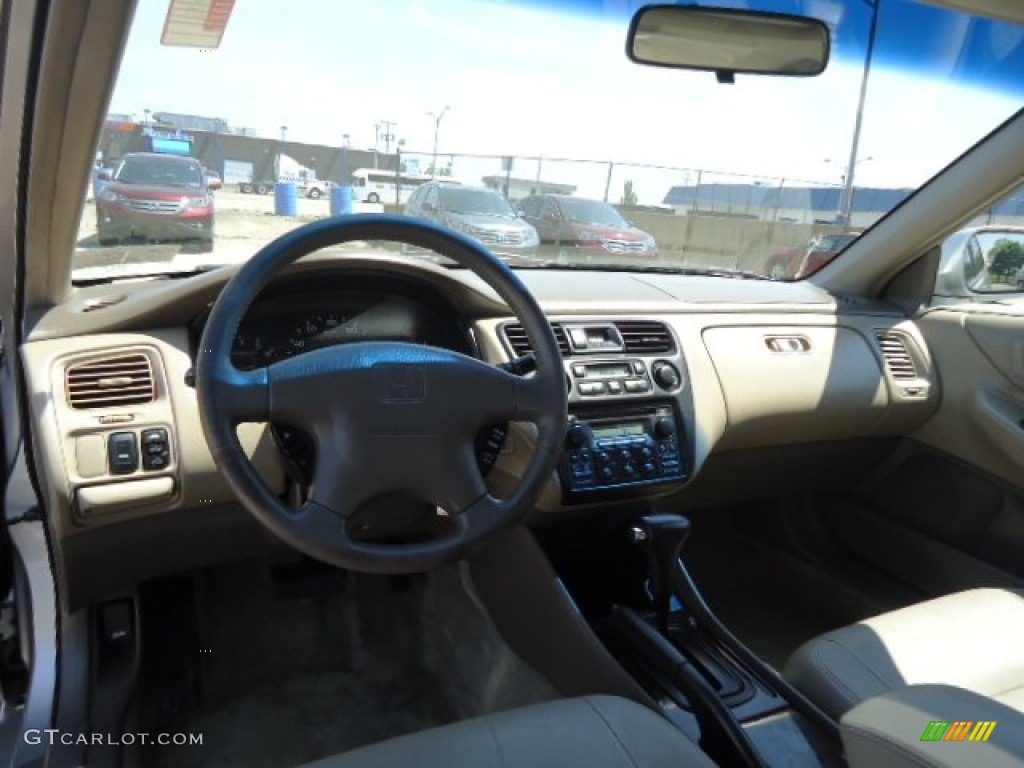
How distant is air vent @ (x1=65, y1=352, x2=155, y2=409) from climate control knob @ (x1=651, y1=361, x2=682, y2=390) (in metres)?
1.23

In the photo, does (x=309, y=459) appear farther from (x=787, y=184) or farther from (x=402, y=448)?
(x=787, y=184)

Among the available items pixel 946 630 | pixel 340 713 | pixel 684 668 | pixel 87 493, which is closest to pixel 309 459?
pixel 87 493

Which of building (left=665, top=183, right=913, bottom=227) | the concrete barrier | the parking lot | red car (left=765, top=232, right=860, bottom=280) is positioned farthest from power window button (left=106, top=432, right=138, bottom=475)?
red car (left=765, top=232, right=860, bottom=280)

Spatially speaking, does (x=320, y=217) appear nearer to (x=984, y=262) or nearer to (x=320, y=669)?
(x=320, y=669)

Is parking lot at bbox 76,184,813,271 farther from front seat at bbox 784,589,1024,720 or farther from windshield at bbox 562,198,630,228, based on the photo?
front seat at bbox 784,589,1024,720

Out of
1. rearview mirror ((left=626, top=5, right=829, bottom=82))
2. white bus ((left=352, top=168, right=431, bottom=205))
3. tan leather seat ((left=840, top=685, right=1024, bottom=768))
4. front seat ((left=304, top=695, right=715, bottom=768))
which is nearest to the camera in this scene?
tan leather seat ((left=840, top=685, right=1024, bottom=768))

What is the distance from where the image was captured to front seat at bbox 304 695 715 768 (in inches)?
51.1

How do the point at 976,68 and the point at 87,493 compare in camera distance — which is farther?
the point at 976,68

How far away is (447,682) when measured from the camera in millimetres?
2408

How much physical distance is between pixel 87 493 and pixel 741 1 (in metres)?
1.92

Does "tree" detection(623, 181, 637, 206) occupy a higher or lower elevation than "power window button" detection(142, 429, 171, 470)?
higher

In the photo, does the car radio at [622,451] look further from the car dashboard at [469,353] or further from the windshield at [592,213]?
the windshield at [592,213]

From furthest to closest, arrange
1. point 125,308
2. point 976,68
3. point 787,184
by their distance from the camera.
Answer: point 787,184
point 976,68
point 125,308

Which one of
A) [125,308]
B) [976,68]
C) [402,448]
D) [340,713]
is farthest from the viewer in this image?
[976,68]
